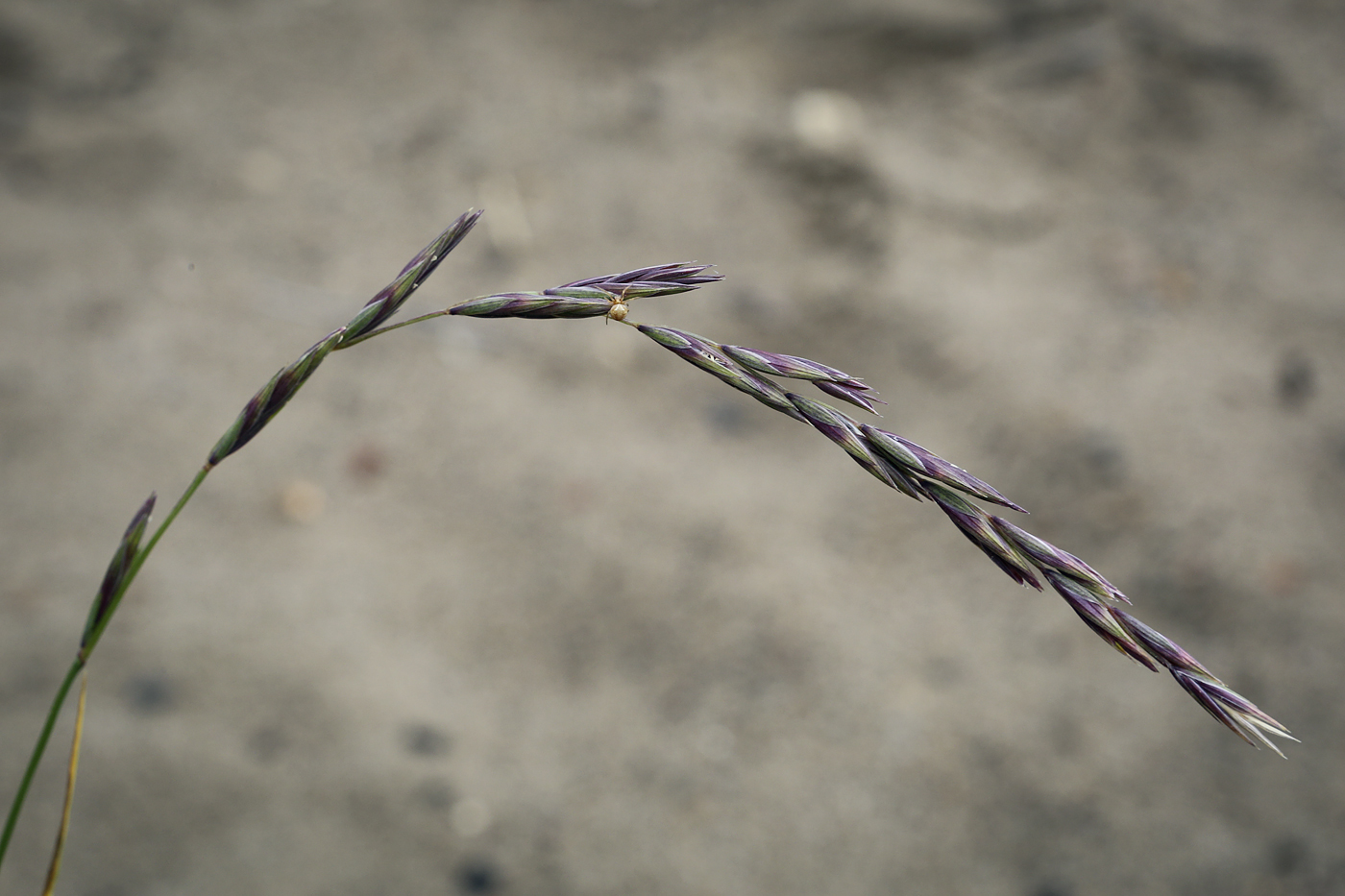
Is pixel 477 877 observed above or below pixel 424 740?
below

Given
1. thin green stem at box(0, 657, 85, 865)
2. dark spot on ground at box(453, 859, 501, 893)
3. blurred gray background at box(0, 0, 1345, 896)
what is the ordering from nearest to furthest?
thin green stem at box(0, 657, 85, 865)
dark spot on ground at box(453, 859, 501, 893)
blurred gray background at box(0, 0, 1345, 896)

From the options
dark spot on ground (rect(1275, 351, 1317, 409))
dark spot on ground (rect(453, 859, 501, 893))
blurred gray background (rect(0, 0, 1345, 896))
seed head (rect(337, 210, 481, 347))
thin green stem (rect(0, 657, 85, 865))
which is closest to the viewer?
thin green stem (rect(0, 657, 85, 865))

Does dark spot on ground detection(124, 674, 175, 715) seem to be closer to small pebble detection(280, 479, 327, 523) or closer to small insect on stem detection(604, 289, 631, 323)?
small pebble detection(280, 479, 327, 523)

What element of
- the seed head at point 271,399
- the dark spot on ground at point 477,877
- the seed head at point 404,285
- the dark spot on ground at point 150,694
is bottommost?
the dark spot on ground at point 477,877

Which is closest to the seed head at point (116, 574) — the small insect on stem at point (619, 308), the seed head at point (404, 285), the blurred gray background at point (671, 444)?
the seed head at point (404, 285)

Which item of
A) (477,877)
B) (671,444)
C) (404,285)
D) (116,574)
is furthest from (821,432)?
(671,444)

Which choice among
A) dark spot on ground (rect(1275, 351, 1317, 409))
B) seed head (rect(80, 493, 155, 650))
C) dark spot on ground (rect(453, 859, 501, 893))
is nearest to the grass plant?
seed head (rect(80, 493, 155, 650))

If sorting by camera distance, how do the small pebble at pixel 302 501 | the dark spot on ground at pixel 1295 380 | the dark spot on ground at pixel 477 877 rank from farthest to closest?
1. the dark spot on ground at pixel 1295 380
2. the small pebble at pixel 302 501
3. the dark spot on ground at pixel 477 877

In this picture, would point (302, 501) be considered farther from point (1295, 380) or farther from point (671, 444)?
point (1295, 380)

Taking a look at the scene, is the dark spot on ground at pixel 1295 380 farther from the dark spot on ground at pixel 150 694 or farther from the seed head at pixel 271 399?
the dark spot on ground at pixel 150 694
